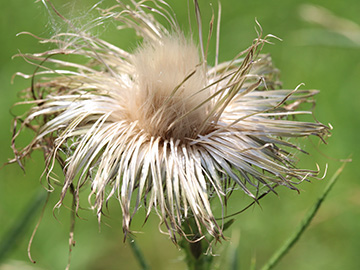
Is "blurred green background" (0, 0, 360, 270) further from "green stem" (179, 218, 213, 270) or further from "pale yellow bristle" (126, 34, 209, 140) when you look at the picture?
"pale yellow bristle" (126, 34, 209, 140)

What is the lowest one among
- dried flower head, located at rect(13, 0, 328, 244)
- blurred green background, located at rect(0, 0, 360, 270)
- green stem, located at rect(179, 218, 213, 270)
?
blurred green background, located at rect(0, 0, 360, 270)

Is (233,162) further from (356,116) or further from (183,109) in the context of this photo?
(356,116)

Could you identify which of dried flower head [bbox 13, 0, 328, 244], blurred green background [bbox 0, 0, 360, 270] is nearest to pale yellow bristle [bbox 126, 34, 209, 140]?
dried flower head [bbox 13, 0, 328, 244]

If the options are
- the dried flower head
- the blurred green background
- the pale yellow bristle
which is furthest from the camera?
the blurred green background

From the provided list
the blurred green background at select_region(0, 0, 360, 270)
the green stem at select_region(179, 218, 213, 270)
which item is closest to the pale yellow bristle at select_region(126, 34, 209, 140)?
the green stem at select_region(179, 218, 213, 270)

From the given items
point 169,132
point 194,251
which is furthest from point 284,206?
point 169,132

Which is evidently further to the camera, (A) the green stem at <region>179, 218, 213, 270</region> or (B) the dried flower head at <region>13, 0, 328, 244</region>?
(A) the green stem at <region>179, 218, 213, 270</region>

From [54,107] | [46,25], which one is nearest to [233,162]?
[54,107]

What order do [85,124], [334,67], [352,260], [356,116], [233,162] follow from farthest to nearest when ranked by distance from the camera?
[334,67]
[356,116]
[352,260]
[85,124]
[233,162]

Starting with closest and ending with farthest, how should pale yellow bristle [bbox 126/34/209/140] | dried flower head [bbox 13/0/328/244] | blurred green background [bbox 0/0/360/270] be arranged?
1. dried flower head [bbox 13/0/328/244]
2. pale yellow bristle [bbox 126/34/209/140]
3. blurred green background [bbox 0/0/360/270]

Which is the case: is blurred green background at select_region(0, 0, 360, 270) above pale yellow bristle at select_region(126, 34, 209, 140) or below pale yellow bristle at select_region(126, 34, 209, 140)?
below
